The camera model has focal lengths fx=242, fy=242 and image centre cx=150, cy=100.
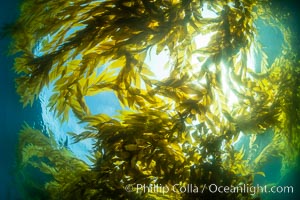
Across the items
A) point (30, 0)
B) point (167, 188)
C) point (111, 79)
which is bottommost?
point (167, 188)

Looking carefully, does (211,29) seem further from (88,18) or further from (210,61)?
(88,18)

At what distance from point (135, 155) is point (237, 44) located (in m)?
1.17

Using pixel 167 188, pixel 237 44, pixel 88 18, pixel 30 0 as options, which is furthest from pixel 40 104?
pixel 237 44

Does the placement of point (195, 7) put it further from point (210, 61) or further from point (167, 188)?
point (167, 188)

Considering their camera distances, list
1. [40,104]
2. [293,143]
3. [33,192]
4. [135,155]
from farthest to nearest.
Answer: [40,104] < [33,192] < [293,143] < [135,155]

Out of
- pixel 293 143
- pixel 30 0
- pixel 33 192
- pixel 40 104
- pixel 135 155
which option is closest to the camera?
pixel 135 155

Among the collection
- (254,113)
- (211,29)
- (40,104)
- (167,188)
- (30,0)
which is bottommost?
(167,188)

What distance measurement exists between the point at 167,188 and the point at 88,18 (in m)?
1.58

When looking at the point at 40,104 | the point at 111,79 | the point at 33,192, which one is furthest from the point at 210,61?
the point at 40,104

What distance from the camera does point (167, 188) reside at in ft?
6.65

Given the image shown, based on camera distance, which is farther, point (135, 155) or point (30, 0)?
point (30, 0)

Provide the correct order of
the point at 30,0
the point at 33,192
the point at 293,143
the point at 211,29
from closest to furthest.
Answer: the point at 211,29 < the point at 30,0 < the point at 293,143 < the point at 33,192

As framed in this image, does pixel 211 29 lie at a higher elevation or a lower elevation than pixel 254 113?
higher

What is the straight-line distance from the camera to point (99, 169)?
1.94 meters
